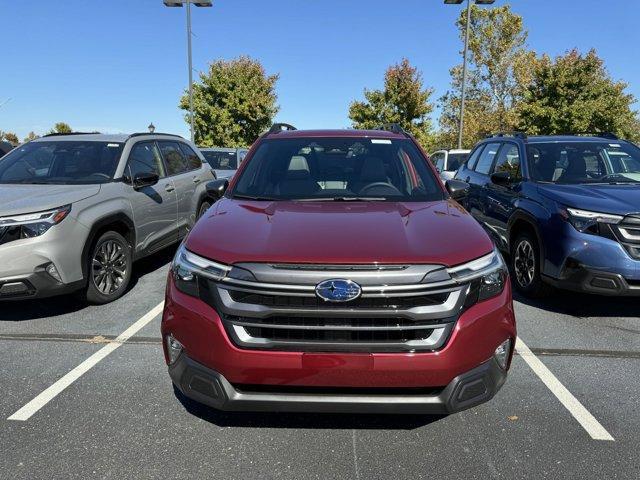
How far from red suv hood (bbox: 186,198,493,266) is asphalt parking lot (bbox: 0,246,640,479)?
1.08 metres

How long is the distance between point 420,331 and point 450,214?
102cm

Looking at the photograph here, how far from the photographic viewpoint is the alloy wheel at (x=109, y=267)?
5012mm

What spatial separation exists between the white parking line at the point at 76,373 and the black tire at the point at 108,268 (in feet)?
1.97

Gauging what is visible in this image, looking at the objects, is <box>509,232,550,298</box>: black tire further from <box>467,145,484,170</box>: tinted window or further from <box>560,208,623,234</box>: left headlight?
<box>467,145,484,170</box>: tinted window

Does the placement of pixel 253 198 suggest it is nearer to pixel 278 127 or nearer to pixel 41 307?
pixel 278 127

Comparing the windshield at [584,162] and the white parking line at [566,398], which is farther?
the windshield at [584,162]

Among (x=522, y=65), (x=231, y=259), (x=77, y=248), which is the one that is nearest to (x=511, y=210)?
(x=231, y=259)

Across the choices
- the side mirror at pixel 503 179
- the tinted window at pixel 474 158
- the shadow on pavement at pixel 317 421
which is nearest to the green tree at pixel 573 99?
the tinted window at pixel 474 158

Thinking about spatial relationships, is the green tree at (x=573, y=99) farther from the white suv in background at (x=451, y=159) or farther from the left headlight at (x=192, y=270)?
the left headlight at (x=192, y=270)

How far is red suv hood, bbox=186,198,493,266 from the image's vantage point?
2436 mm

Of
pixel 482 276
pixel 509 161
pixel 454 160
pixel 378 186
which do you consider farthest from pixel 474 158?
pixel 454 160

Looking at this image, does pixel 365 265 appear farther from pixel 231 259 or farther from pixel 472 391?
pixel 472 391

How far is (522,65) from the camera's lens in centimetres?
3378

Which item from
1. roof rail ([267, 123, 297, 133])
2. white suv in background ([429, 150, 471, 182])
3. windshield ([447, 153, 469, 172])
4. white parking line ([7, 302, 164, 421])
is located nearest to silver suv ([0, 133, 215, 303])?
white parking line ([7, 302, 164, 421])
